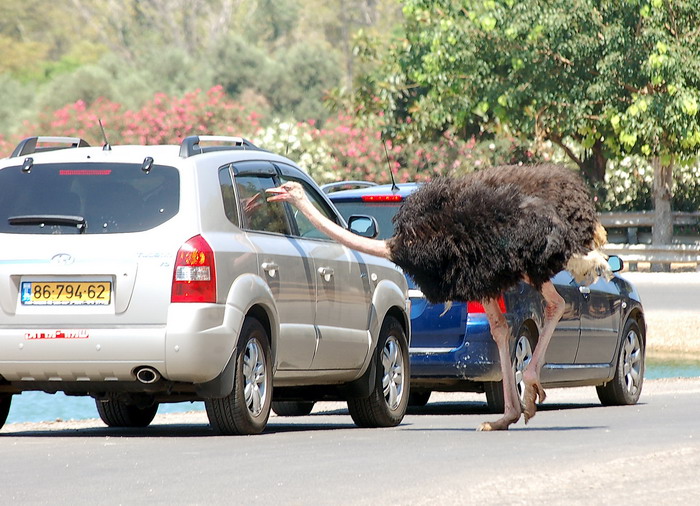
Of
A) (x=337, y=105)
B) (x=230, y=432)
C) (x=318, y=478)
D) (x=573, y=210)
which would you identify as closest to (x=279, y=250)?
(x=230, y=432)

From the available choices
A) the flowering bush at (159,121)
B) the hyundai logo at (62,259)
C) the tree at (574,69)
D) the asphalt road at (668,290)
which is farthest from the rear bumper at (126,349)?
the flowering bush at (159,121)

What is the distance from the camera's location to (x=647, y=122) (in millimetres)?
33969

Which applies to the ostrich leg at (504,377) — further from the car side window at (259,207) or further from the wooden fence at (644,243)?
the wooden fence at (644,243)

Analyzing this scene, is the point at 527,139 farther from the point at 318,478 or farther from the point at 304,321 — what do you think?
the point at 318,478

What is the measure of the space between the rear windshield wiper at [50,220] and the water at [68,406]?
6.13 m

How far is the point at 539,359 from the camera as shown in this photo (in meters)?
11.0

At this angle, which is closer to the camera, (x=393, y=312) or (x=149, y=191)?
(x=149, y=191)

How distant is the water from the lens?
58.2ft

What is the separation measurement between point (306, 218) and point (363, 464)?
3136mm

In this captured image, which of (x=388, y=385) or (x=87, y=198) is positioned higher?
(x=87, y=198)

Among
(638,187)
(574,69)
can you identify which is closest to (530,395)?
(574,69)

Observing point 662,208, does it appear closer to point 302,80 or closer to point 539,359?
point 539,359

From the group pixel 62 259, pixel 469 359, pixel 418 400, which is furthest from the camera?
pixel 418 400

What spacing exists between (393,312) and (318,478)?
14.2 feet
